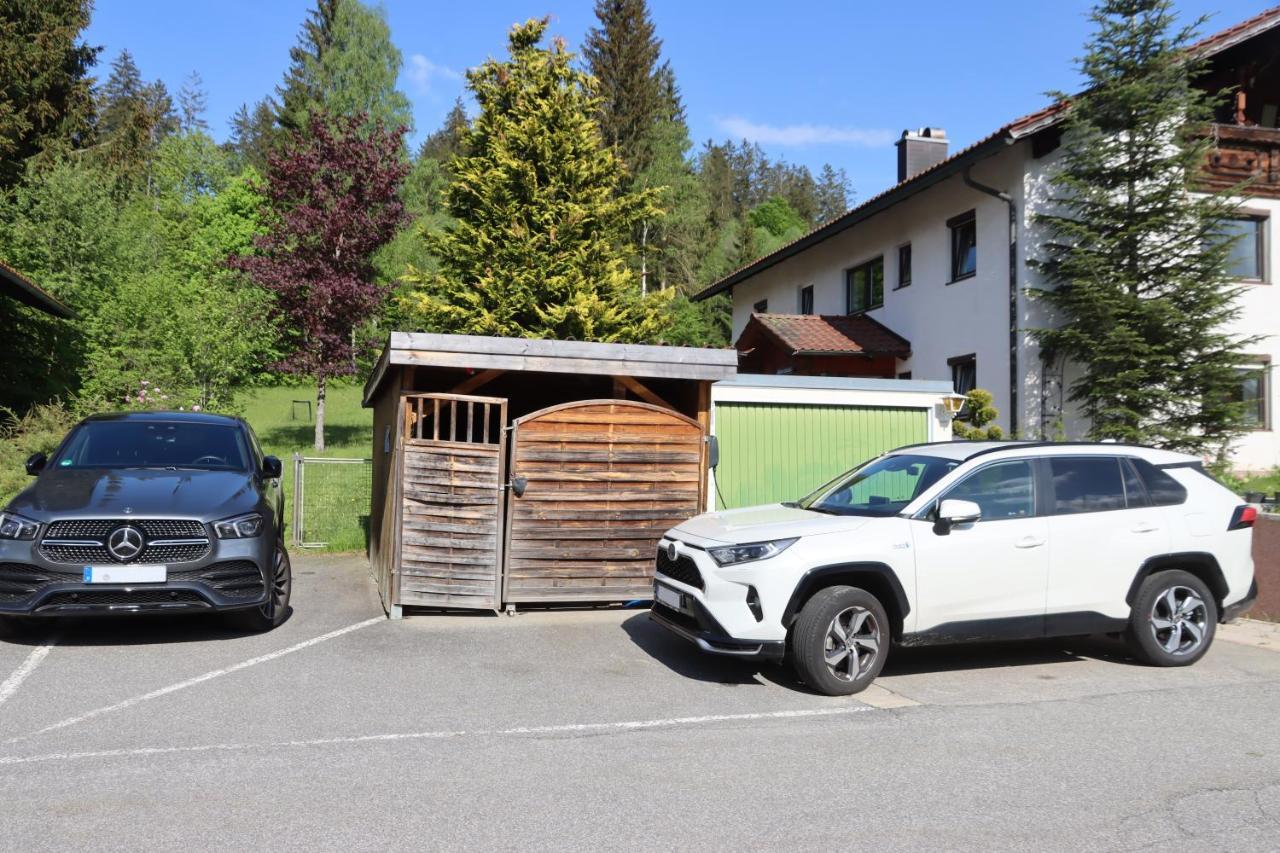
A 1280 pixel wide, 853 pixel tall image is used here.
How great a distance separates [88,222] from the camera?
23.6 metres

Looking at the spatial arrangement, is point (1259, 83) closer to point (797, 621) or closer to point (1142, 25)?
point (1142, 25)

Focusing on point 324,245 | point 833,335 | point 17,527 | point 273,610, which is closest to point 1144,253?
point 833,335

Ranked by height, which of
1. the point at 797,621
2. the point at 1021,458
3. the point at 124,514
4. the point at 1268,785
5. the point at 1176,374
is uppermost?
the point at 1176,374

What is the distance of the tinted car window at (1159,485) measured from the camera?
24.0ft

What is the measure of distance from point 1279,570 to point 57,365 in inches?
941

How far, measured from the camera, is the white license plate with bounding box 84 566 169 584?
22.2 ft

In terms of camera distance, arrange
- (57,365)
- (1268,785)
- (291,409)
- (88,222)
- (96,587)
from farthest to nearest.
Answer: (291,409) → (88,222) → (57,365) → (96,587) → (1268,785)

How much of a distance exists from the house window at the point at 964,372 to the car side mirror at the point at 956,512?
12.3 m

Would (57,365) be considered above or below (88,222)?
below

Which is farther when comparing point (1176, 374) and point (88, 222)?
point (88, 222)

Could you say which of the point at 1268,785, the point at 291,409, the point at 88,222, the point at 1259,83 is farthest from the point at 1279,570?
the point at 291,409

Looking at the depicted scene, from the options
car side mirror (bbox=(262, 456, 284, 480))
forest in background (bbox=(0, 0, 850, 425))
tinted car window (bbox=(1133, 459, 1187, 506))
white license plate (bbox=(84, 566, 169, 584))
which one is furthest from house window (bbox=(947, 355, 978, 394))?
white license plate (bbox=(84, 566, 169, 584))

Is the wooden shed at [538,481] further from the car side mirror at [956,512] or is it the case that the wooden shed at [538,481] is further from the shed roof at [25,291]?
the shed roof at [25,291]

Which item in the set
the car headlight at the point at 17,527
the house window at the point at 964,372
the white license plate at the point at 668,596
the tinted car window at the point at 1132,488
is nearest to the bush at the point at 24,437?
the car headlight at the point at 17,527
